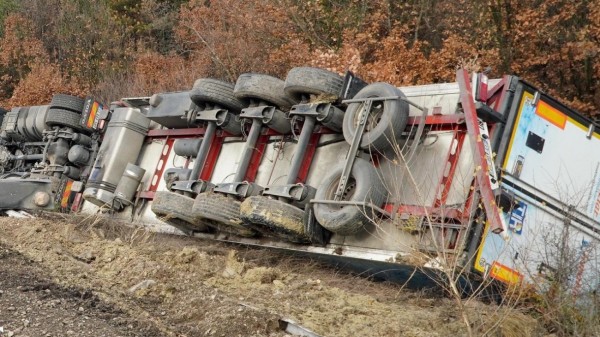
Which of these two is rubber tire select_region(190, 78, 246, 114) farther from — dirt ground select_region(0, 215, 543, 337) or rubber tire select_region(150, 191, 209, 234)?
dirt ground select_region(0, 215, 543, 337)

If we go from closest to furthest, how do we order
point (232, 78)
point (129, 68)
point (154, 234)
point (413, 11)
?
point (154, 234) < point (413, 11) < point (232, 78) < point (129, 68)

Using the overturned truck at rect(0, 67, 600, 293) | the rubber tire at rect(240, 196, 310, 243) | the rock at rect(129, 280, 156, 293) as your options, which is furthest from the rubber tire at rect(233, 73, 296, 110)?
the rock at rect(129, 280, 156, 293)

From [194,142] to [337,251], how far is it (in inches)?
105

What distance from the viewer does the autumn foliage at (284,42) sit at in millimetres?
11711

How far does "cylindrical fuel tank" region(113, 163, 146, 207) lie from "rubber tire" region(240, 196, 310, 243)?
274 cm

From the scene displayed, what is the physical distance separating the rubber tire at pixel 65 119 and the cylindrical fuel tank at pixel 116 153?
86cm

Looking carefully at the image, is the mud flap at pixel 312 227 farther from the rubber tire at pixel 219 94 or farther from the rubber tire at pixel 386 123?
the rubber tire at pixel 219 94

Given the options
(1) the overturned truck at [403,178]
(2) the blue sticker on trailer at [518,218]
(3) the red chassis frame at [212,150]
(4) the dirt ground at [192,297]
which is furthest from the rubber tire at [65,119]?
(2) the blue sticker on trailer at [518,218]

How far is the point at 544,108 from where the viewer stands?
21.6 feet

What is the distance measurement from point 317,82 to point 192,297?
260cm

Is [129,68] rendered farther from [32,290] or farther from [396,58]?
[32,290]

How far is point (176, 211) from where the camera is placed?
8055mm

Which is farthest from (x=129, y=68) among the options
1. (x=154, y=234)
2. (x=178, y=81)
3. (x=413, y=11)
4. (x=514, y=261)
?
(x=514, y=261)

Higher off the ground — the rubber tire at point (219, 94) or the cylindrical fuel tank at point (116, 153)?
the rubber tire at point (219, 94)
